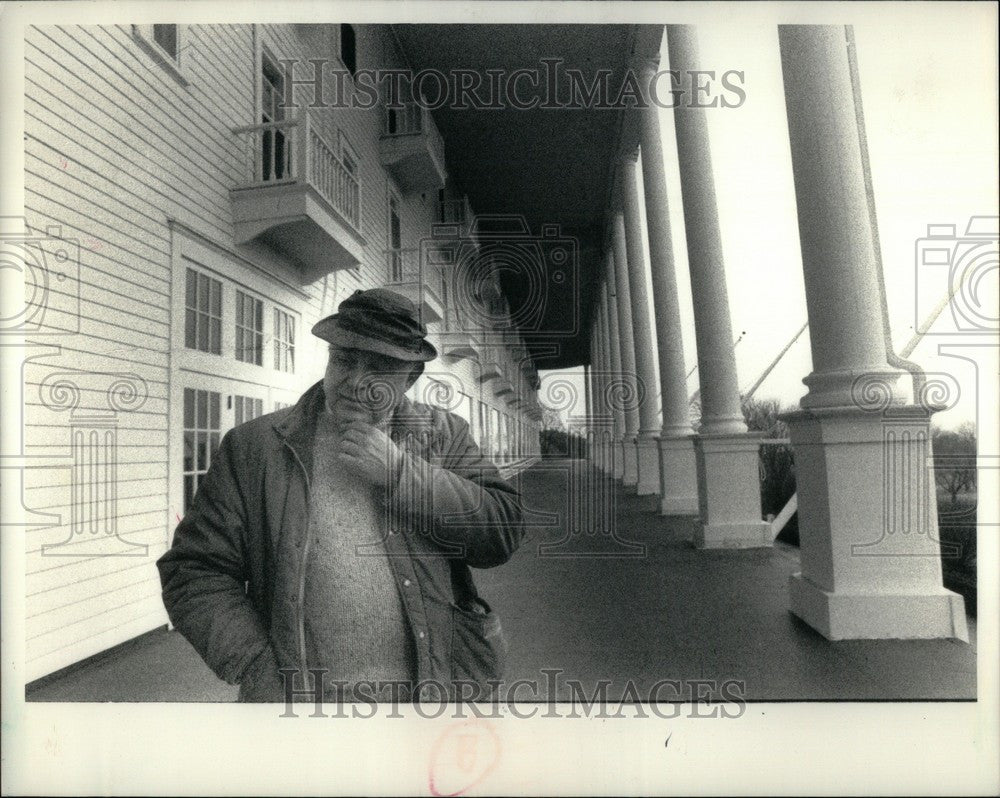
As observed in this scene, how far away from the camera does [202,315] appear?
2662mm

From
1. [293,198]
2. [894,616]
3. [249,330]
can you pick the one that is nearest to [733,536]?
[894,616]

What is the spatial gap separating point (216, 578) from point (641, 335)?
9.77 feet

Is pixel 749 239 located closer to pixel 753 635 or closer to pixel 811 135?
pixel 811 135

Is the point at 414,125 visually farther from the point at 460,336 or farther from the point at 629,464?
the point at 629,464

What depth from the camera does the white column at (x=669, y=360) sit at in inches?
180

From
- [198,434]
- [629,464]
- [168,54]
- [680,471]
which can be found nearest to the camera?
[629,464]

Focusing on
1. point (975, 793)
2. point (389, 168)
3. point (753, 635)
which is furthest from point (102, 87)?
point (975, 793)

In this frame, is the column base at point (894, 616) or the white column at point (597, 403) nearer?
the column base at point (894, 616)

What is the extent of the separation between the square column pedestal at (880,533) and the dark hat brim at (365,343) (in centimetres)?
174

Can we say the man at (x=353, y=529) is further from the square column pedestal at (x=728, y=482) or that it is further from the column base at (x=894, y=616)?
the square column pedestal at (x=728, y=482)

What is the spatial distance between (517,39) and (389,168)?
781mm

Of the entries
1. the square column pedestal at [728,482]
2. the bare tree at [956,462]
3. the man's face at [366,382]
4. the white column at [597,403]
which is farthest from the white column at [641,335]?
the bare tree at [956,462]

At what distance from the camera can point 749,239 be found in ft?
10.3

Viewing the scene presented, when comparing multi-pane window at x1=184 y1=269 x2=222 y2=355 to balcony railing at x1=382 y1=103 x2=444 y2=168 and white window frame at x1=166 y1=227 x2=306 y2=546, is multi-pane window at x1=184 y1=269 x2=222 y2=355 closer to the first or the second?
white window frame at x1=166 y1=227 x2=306 y2=546
